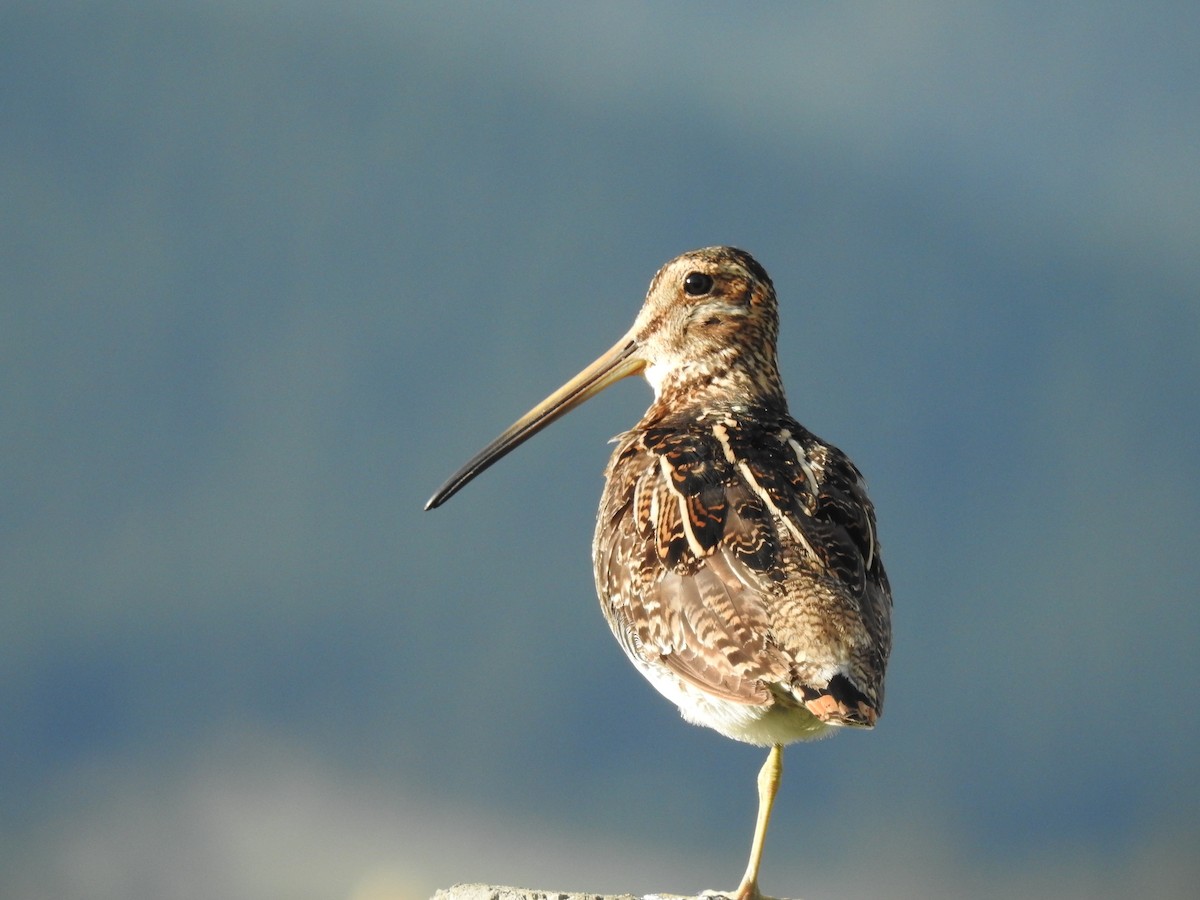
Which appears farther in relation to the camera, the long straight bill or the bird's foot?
the long straight bill

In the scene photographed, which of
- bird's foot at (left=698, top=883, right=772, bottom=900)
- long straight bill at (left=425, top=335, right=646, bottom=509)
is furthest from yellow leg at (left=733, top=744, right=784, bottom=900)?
long straight bill at (left=425, top=335, right=646, bottom=509)

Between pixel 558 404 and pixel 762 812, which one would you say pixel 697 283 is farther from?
pixel 762 812

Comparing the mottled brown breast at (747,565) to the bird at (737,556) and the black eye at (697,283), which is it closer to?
the bird at (737,556)

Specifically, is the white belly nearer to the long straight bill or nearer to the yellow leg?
the yellow leg

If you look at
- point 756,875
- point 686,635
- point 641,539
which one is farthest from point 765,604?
point 756,875

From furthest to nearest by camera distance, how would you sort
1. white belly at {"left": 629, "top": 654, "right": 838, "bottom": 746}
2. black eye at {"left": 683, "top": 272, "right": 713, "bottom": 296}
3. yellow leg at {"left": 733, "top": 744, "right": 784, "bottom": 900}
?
black eye at {"left": 683, "top": 272, "right": 713, "bottom": 296}, yellow leg at {"left": 733, "top": 744, "right": 784, "bottom": 900}, white belly at {"left": 629, "top": 654, "right": 838, "bottom": 746}

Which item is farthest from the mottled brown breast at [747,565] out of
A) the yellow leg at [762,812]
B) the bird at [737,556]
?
the yellow leg at [762,812]

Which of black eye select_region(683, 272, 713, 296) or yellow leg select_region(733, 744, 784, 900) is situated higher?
black eye select_region(683, 272, 713, 296)

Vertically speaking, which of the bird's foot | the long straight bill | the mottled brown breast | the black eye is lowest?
the bird's foot
